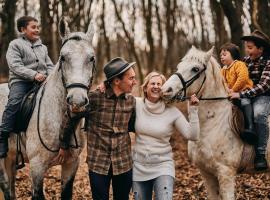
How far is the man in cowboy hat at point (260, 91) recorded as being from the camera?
5375mm

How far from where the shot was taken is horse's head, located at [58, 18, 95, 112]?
163 inches

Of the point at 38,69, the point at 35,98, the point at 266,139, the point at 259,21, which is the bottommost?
the point at 266,139

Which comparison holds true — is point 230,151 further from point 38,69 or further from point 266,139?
point 38,69

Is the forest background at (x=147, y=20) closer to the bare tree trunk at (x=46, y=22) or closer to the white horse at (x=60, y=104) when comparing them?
Answer: the bare tree trunk at (x=46, y=22)

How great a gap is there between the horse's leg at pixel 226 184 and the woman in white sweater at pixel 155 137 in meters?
0.95

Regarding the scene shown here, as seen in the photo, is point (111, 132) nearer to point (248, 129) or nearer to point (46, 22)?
point (248, 129)

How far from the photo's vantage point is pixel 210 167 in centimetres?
531

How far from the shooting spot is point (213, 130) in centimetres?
537

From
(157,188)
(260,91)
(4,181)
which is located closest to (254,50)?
(260,91)

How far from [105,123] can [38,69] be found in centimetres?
171

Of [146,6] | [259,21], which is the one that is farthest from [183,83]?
[146,6]

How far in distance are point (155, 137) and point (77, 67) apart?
1099mm

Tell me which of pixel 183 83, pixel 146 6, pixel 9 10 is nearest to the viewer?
pixel 183 83

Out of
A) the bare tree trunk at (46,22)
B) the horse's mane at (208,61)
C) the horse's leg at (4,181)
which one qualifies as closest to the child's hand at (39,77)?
the horse's leg at (4,181)
